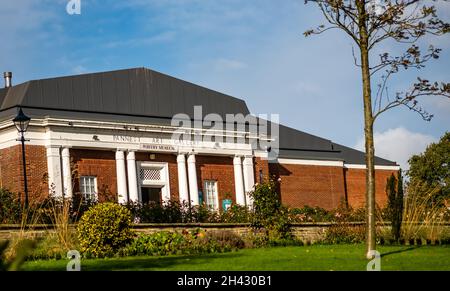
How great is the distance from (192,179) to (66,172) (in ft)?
26.1

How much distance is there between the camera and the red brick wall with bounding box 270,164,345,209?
50844 mm

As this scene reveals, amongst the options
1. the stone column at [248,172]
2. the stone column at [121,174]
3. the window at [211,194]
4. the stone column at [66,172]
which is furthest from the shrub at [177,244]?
the stone column at [248,172]

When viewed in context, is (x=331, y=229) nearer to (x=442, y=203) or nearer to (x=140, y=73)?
(x=442, y=203)

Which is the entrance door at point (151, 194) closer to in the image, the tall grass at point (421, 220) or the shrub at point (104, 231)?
the tall grass at point (421, 220)

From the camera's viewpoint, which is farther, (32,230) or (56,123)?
(56,123)

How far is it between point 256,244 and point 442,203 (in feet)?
26.5

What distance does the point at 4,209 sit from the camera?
2462 centimetres

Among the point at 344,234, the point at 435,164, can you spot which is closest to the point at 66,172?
the point at 344,234

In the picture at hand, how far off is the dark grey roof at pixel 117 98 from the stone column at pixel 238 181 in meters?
3.01

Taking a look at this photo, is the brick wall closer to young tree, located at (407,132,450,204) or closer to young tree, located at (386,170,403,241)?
young tree, located at (407,132,450,204)

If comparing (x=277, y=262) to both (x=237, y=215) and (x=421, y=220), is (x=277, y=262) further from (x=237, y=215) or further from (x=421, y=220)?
(x=237, y=215)

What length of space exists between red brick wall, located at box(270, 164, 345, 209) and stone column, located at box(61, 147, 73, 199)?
16.4 metres

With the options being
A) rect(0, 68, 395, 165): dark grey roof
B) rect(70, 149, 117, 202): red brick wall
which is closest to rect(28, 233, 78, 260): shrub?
rect(70, 149, 117, 202): red brick wall
